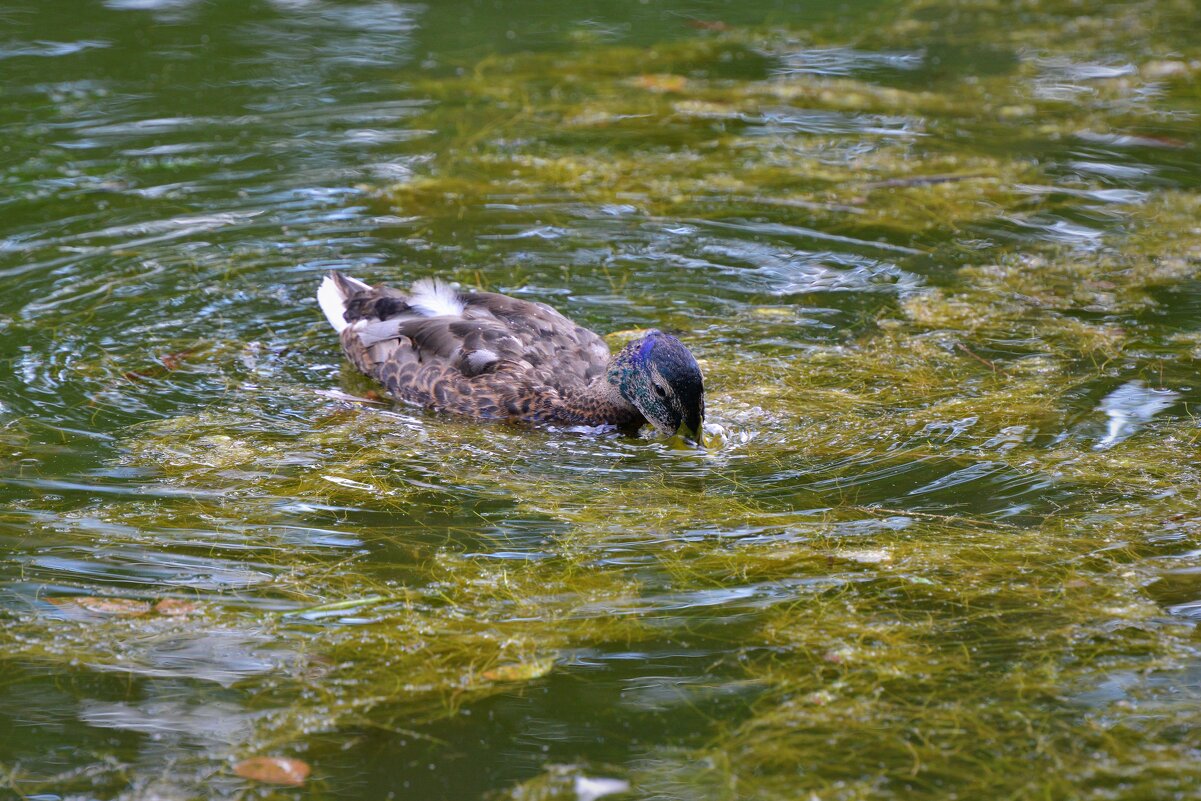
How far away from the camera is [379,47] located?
38.4 ft

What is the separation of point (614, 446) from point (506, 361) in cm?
69

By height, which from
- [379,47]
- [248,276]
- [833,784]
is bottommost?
[833,784]

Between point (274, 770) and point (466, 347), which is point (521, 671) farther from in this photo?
point (466, 347)

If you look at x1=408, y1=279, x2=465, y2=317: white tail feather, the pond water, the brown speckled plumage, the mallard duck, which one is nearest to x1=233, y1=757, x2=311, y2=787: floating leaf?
the pond water

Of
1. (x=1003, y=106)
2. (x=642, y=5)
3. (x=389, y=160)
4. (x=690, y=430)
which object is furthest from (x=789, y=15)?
(x=690, y=430)

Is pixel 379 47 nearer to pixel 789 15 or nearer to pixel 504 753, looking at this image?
pixel 789 15

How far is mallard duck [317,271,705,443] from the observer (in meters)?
5.77

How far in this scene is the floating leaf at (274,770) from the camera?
3572 millimetres

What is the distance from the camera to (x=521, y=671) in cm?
405

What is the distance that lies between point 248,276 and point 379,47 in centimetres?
486

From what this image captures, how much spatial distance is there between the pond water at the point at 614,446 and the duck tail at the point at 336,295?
18 centimetres

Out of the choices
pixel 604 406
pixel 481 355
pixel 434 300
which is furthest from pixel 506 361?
pixel 434 300

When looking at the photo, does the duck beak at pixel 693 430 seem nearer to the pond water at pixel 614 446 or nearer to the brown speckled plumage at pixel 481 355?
the pond water at pixel 614 446

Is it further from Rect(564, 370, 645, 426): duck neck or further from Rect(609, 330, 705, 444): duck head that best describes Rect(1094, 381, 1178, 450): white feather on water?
Rect(564, 370, 645, 426): duck neck
